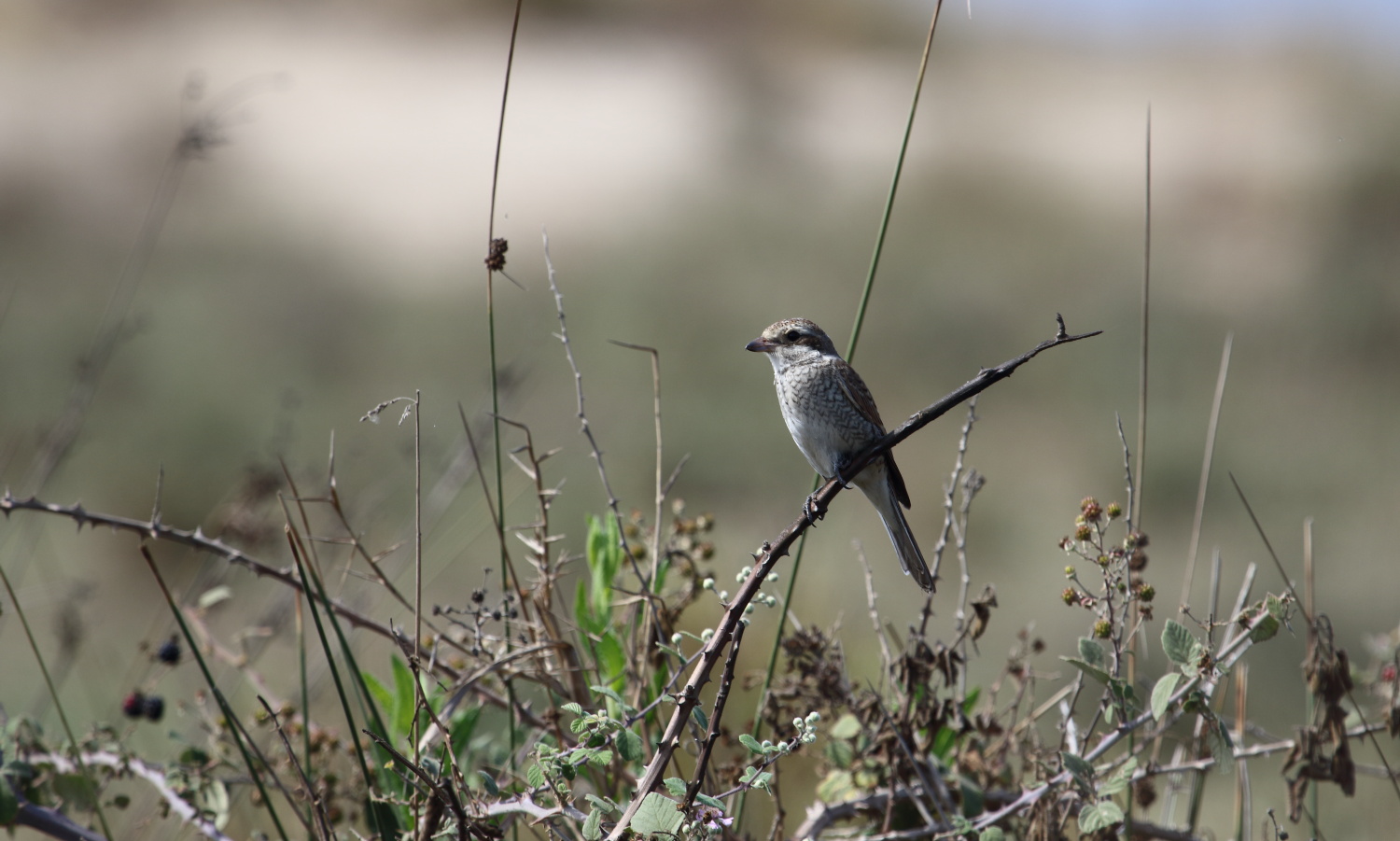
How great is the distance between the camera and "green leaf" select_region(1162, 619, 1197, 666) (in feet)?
6.41

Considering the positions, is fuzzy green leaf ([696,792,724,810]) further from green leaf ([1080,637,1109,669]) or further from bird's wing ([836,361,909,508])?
bird's wing ([836,361,909,508])

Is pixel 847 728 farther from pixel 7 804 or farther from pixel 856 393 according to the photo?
pixel 7 804

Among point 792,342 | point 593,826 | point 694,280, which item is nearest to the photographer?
point 593,826

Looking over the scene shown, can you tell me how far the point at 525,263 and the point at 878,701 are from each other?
1621cm

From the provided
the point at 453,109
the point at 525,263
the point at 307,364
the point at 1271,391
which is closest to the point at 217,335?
the point at 307,364

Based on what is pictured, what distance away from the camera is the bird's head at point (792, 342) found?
145 inches

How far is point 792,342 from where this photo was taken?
3717mm

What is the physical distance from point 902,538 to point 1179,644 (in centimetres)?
134

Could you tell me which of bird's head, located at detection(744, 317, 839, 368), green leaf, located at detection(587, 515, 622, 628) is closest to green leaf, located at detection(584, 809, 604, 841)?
green leaf, located at detection(587, 515, 622, 628)

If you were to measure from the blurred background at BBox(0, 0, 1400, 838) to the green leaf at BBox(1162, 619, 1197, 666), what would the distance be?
1.27 m

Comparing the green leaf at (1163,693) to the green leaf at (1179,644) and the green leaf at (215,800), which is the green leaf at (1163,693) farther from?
the green leaf at (215,800)

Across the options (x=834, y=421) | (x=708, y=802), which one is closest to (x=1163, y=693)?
(x=708, y=802)

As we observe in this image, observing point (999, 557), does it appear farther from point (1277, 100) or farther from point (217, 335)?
point (1277, 100)

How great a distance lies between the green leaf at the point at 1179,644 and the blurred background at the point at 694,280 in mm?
1273
